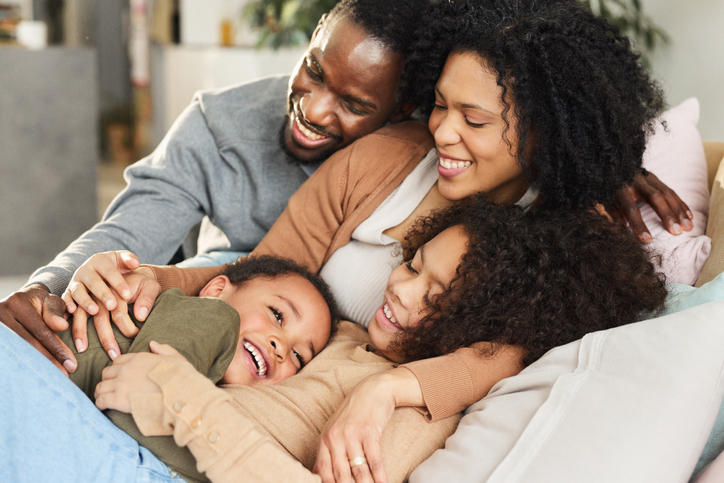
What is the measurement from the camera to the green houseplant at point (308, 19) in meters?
2.56

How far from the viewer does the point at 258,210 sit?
185 centimetres

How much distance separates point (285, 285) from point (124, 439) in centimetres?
50

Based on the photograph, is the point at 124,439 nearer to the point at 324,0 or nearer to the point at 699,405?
the point at 699,405

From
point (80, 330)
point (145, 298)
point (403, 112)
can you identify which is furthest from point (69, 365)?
point (403, 112)

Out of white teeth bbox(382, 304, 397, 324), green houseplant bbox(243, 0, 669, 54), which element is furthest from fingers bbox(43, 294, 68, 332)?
green houseplant bbox(243, 0, 669, 54)

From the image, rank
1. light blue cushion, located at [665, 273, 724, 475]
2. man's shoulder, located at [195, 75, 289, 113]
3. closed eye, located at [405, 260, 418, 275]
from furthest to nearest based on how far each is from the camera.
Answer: man's shoulder, located at [195, 75, 289, 113], closed eye, located at [405, 260, 418, 275], light blue cushion, located at [665, 273, 724, 475]

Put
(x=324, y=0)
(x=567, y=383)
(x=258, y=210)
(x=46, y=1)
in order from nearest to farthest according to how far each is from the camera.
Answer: (x=567, y=383) < (x=258, y=210) < (x=324, y=0) < (x=46, y=1)

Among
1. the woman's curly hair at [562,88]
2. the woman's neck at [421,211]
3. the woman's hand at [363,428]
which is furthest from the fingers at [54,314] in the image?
the woman's curly hair at [562,88]

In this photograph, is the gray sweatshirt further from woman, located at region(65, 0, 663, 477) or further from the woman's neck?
the woman's neck

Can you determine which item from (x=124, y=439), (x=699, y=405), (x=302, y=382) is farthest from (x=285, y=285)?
(x=699, y=405)

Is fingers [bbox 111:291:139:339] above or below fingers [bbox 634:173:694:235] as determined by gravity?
below

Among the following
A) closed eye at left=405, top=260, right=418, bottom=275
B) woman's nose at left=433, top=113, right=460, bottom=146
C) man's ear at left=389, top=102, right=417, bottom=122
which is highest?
woman's nose at left=433, top=113, right=460, bottom=146

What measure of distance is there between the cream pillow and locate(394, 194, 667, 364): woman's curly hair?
143 millimetres

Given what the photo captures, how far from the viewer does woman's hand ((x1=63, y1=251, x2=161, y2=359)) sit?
105 cm
